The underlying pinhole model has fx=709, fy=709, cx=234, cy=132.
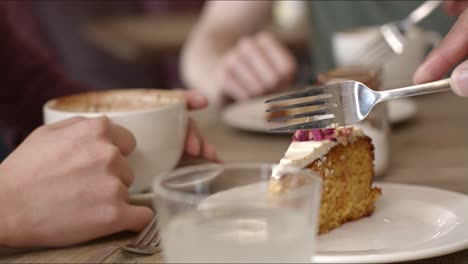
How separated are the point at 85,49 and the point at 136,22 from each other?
355 mm

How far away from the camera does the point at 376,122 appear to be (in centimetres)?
107

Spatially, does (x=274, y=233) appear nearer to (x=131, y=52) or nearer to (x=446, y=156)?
(x=446, y=156)

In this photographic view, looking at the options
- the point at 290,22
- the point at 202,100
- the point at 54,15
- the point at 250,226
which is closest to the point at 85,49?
the point at 54,15

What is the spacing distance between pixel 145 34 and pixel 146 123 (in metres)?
2.84

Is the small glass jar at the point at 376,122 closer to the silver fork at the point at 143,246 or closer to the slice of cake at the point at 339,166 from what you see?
the slice of cake at the point at 339,166

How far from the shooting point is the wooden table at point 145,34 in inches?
143

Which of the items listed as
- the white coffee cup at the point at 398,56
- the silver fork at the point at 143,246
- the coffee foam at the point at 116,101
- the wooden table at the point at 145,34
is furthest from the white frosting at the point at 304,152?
the wooden table at the point at 145,34

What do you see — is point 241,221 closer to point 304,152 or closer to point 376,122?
point 304,152

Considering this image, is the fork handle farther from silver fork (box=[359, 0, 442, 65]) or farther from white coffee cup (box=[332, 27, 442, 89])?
white coffee cup (box=[332, 27, 442, 89])

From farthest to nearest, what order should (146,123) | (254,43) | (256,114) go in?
(254,43), (256,114), (146,123)

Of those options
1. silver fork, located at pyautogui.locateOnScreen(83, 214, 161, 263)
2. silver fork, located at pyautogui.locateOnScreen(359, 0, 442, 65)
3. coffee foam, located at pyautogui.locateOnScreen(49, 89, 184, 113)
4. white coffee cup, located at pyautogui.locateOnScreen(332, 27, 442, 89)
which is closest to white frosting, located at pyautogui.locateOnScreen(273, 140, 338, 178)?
silver fork, located at pyautogui.locateOnScreen(83, 214, 161, 263)

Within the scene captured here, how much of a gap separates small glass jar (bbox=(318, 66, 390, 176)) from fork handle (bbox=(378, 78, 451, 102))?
227 millimetres

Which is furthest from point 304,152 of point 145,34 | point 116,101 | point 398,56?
point 145,34

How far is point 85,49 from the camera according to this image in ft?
13.2
